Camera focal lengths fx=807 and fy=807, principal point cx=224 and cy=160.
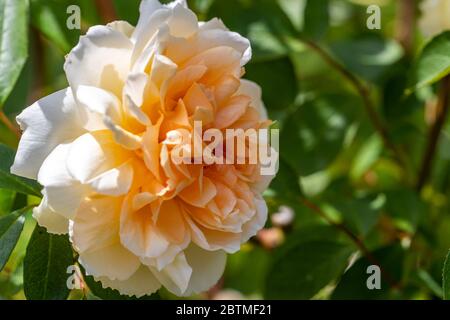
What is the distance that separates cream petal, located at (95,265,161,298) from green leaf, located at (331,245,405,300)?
301 millimetres

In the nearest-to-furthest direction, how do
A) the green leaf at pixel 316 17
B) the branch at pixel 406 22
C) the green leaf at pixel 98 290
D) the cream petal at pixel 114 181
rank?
the cream petal at pixel 114 181 → the green leaf at pixel 98 290 → the green leaf at pixel 316 17 → the branch at pixel 406 22

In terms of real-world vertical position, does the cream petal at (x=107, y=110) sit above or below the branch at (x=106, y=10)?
above

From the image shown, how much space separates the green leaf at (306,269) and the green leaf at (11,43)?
0.43 metres

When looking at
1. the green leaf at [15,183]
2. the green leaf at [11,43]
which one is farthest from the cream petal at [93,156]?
the green leaf at [11,43]

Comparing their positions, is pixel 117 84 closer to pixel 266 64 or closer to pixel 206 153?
pixel 206 153

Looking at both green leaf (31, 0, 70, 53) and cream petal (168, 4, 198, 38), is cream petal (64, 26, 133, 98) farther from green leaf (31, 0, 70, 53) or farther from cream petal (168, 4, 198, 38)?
green leaf (31, 0, 70, 53)

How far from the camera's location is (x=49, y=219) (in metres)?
0.79

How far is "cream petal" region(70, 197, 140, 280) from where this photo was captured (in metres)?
0.76

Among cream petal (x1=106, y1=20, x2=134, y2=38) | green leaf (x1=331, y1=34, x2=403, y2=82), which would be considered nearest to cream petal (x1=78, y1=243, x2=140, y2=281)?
cream petal (x1=106, y1=20, x2=134, y2=38)

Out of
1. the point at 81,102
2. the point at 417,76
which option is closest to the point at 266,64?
the point at 417,76

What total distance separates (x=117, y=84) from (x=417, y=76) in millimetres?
452

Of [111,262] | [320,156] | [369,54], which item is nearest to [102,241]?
[111,262]

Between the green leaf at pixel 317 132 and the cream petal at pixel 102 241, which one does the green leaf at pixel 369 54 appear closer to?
the green leaf at pixel 317 132

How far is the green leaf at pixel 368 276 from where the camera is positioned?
1.03 meters
